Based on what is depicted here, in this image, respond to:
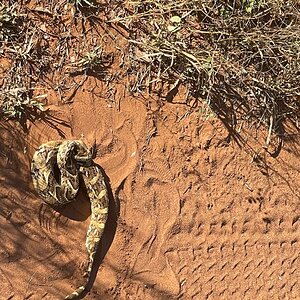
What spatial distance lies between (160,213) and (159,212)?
13mm

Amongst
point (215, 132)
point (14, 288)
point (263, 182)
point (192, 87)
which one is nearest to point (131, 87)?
point (192, 87)

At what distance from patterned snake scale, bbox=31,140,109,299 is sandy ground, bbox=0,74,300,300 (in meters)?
0.09

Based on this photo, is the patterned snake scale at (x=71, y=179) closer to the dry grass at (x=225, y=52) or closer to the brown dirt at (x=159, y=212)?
the brown dirt at (x=159, y=212)

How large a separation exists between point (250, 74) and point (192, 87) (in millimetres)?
618

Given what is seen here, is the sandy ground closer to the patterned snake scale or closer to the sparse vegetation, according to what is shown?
the patterned snake scale

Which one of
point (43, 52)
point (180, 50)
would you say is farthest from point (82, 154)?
point (180, 50)

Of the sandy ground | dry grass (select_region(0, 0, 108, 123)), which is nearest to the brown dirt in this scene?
the sandy ground

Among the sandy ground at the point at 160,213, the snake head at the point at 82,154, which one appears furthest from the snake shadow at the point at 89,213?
the snake head at the point at 82,154

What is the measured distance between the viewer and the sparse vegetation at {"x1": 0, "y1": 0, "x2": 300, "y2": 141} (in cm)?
491

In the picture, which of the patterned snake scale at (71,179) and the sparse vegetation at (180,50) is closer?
the patterned snake scale at (71,179)

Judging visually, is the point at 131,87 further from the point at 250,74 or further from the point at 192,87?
the point at 250,74

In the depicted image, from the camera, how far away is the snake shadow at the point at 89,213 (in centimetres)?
495

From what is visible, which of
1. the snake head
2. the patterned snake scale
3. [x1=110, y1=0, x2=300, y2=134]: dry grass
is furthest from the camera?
[x1=110, y1=0, x2=300, y2=134]: dry grass

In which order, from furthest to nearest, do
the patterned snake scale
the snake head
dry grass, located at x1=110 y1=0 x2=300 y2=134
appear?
dry grass, located at x1=110 y1=0 x2=300 y2=134 < the snake head < the patterned snake scale
